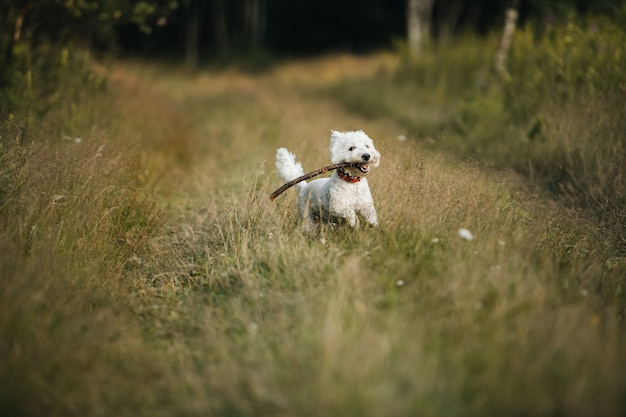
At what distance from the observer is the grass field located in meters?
2.61

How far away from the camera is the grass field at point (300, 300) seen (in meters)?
2.61

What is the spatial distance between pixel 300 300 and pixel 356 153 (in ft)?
4.20

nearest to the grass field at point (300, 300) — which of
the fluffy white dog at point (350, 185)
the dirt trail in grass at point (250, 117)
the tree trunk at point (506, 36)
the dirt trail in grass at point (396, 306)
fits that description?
the dirt trail in grass at point (396, 306)

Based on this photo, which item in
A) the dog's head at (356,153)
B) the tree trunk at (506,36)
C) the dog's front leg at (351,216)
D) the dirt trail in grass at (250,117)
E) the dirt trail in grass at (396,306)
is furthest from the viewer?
the tree trunk at (506,36)

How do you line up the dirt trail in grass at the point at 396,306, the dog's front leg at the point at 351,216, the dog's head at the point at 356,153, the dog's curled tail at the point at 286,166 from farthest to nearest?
the dog's curled tail at the point at 286,166 < the dog's front leg at the point at 351,216 < the dog's head at the point at 356,153 < the dirt trail in grass at the point at 396,306

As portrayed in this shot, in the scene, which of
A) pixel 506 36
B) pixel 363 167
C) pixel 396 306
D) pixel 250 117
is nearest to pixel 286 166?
pixel 363 167

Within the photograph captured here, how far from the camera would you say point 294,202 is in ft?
16.8

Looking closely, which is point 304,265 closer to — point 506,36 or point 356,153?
point 356,153

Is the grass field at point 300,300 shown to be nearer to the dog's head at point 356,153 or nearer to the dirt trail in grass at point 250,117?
the dog's head at point 356,153

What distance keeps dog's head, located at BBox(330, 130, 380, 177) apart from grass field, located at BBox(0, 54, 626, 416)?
1.37 feet

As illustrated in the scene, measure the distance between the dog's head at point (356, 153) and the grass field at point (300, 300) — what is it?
417 mm

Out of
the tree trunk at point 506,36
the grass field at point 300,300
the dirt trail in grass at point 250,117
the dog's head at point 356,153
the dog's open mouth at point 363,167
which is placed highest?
the tree trunk at point 506,36

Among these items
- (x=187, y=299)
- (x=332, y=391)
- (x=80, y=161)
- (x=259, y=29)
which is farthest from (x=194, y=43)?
(x=332, y=391)

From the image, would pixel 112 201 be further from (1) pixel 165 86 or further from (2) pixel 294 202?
(1) pixel 165 86
